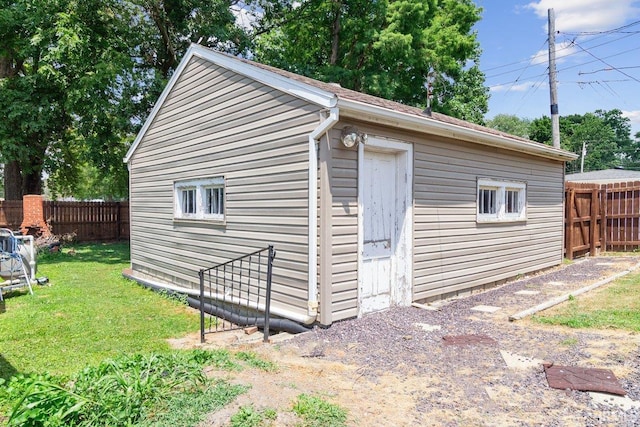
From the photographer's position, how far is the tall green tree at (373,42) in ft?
52.5

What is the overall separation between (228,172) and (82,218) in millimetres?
13222

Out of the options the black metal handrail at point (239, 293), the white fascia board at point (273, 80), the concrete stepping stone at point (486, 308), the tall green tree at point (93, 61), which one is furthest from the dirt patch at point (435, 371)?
the tall green tree at point (93, 61)

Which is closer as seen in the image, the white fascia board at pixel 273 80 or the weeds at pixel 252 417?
the weeds at pixel 252 417

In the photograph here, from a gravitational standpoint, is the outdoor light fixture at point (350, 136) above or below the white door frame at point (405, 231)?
above

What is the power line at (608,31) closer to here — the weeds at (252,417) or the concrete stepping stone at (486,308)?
the concrete stepping stone at (486,308)

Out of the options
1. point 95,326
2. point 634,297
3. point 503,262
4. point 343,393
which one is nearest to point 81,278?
point 95,326

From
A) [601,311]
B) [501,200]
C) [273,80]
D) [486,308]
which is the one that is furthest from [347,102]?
[501,200]

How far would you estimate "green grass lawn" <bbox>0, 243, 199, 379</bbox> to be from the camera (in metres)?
4.67

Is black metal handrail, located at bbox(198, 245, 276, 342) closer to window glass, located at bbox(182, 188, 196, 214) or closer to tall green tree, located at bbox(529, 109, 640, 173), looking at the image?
window glass, located at bbox(182, 188, 196, 214)

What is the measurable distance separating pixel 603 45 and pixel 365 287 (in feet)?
53.4

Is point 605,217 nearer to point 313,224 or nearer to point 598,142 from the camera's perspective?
point 313,224

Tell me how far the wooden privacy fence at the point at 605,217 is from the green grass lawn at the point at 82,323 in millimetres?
10087

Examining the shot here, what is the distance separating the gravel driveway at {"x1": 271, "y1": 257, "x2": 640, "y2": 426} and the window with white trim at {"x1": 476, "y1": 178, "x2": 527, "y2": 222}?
1922mm

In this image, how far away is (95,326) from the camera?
5.91 meters
